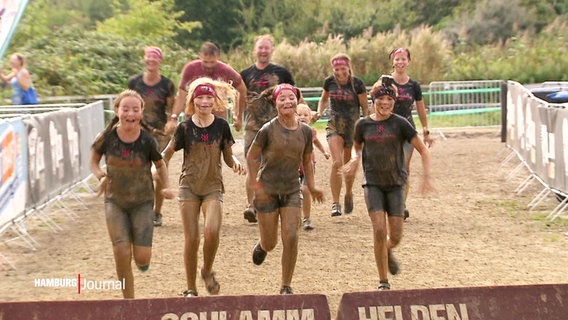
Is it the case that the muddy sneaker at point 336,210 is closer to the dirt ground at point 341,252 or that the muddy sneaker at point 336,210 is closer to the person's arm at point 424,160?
the dirt ground at point 341,252

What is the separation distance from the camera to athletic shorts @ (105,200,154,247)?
9.18m

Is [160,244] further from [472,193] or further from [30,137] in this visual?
[472,193]

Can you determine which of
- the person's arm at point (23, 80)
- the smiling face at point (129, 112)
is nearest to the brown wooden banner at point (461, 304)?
the smiling face at point (129, 112)

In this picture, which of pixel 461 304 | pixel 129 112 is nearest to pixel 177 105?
pixel 129 112

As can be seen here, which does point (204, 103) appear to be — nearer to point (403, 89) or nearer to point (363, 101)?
point (403, 89)

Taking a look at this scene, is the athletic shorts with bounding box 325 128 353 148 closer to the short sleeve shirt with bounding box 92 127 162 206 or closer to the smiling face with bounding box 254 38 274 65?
the smiling face with bounding box 254 38 274 65

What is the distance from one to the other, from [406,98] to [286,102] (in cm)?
436

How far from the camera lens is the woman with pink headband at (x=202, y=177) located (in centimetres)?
974

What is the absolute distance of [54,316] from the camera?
7582mm

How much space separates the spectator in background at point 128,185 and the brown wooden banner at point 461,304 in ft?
6.99

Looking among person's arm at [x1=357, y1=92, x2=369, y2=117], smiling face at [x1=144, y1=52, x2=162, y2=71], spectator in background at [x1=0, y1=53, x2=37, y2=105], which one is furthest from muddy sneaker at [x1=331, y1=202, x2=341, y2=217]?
spectator in background at [x1=0, y1=53, x2=37, y2=105]

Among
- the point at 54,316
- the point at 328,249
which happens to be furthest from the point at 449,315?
the point at 328,249

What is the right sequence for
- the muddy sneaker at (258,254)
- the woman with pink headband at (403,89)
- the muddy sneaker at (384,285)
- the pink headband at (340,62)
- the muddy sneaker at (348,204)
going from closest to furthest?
the muddy sneaker at (384,285) < the muddy sneaker at (258,254) < the woman with pink headband at (403,89) < the pink headband at (340,62) < the muddy sneaker at (348,204)

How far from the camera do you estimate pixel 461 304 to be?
305 inches
